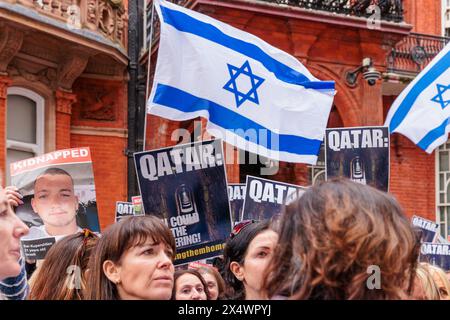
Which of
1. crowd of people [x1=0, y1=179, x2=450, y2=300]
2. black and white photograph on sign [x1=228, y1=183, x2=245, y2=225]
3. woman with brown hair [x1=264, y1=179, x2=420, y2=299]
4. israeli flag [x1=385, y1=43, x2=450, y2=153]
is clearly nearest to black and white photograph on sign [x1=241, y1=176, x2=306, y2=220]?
black and white photograph on sign [x1=228, y1=183, x2=245, y2=225]

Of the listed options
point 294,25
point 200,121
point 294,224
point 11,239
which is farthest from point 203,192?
point 294,25

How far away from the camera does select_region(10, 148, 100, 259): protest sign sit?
303 inches

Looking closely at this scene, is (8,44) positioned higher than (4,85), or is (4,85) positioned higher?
(8,44)

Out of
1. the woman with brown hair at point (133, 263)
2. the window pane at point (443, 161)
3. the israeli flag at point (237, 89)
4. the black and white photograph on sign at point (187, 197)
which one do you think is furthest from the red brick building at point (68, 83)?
the woman with brown hair at point (133, 263)

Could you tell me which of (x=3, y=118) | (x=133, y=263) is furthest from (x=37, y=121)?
(x=133, y=263)

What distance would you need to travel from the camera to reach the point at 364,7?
14156mm

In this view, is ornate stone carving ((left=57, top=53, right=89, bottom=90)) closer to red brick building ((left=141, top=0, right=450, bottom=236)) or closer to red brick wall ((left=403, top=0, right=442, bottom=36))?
red brick building ((left=141, top=0, right=450, bottom=236))

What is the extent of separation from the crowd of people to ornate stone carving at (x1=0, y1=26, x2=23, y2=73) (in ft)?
25.5

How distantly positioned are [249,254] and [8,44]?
8473 mm

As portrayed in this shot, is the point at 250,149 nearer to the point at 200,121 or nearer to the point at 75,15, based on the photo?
the point at 200,121

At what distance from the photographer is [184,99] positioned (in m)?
8.60

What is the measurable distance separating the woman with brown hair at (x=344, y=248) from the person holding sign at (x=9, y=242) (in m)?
1.17

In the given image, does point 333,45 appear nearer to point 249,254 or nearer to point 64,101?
point 64,101

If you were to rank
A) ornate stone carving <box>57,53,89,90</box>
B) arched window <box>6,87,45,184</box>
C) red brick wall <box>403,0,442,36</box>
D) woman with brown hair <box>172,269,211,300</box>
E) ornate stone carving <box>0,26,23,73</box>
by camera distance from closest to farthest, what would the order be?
woman with brown hair <box>172,269,211,300</box> → ornate stone carving <box>0,26,23,73</box> → arched window <box>6,87,45,184</box> → ornate stone carving <box>57,53,89,90</box> → red brick wall <box>403,0,442,36</box>
